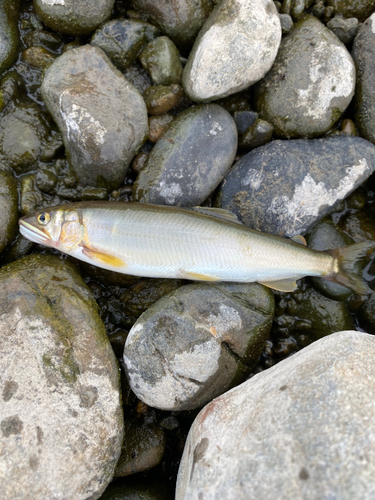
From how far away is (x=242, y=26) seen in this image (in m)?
3.66

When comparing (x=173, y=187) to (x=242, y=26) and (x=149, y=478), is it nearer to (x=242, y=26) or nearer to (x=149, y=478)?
(x=242, y=26)

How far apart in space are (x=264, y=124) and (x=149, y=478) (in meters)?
4.26

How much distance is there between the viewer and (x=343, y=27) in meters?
4.13

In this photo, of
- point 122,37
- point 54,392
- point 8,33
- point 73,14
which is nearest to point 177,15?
point 122,37

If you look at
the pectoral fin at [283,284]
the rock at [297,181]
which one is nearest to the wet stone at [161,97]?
the rock at [297,181]

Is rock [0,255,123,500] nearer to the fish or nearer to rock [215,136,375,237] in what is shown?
the fish

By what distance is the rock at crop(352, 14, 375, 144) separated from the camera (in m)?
4.03

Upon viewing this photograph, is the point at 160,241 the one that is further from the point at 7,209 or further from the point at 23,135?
the point at 23,135

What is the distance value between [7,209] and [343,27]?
4546 mm

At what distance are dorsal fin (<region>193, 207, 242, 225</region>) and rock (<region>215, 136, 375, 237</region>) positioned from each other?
281 mm

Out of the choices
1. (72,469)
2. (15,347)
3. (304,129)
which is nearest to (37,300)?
(15,347)

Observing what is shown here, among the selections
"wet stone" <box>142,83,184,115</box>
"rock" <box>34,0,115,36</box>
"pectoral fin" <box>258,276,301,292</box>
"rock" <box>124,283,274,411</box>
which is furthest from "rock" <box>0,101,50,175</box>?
"pectoral fin" <box>258,276,301,292</box>

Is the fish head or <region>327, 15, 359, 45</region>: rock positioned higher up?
<region>327, 15, 359, 45</region>: rock

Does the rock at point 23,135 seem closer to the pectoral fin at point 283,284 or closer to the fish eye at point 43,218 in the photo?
the fish eye at point 43,218
